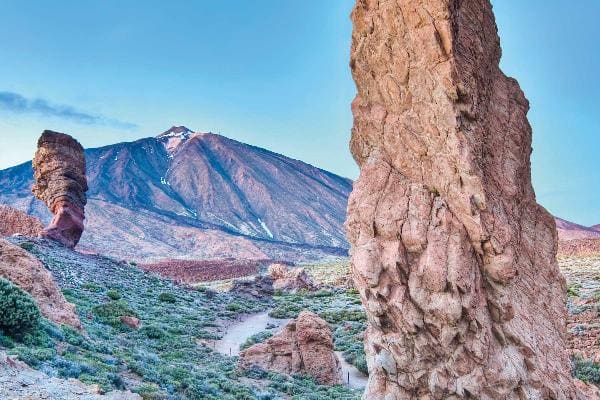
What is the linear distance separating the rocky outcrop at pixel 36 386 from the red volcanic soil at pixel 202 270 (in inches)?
1715

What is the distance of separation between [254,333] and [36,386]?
16.7 meters

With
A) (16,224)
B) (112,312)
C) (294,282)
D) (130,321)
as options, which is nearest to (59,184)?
(16,224)

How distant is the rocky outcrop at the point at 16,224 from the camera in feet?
106

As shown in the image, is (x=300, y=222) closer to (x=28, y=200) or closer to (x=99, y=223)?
(x=99, y=223)

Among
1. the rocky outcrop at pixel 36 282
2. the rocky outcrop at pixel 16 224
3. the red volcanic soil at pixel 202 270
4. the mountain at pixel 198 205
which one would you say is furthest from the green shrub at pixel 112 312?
the mountain at pixel 198 205

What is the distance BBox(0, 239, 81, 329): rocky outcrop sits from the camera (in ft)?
44.3

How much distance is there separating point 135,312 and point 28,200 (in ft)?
375

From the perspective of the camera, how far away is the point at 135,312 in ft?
73.2

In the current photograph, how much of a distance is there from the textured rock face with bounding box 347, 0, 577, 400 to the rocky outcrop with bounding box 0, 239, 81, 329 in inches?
413

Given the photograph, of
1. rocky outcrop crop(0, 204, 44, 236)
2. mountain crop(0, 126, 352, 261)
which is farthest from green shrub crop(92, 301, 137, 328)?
mountain crop(0, 126, 352, 261)

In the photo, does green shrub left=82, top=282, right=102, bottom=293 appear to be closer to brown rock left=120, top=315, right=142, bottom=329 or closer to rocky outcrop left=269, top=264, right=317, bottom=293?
brown rock left=120, top=315, right=142, bottom=329

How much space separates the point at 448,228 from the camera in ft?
20.9

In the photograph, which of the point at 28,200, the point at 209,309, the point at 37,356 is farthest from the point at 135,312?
the point at 28,200

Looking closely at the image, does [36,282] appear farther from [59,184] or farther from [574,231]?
[574,231]
